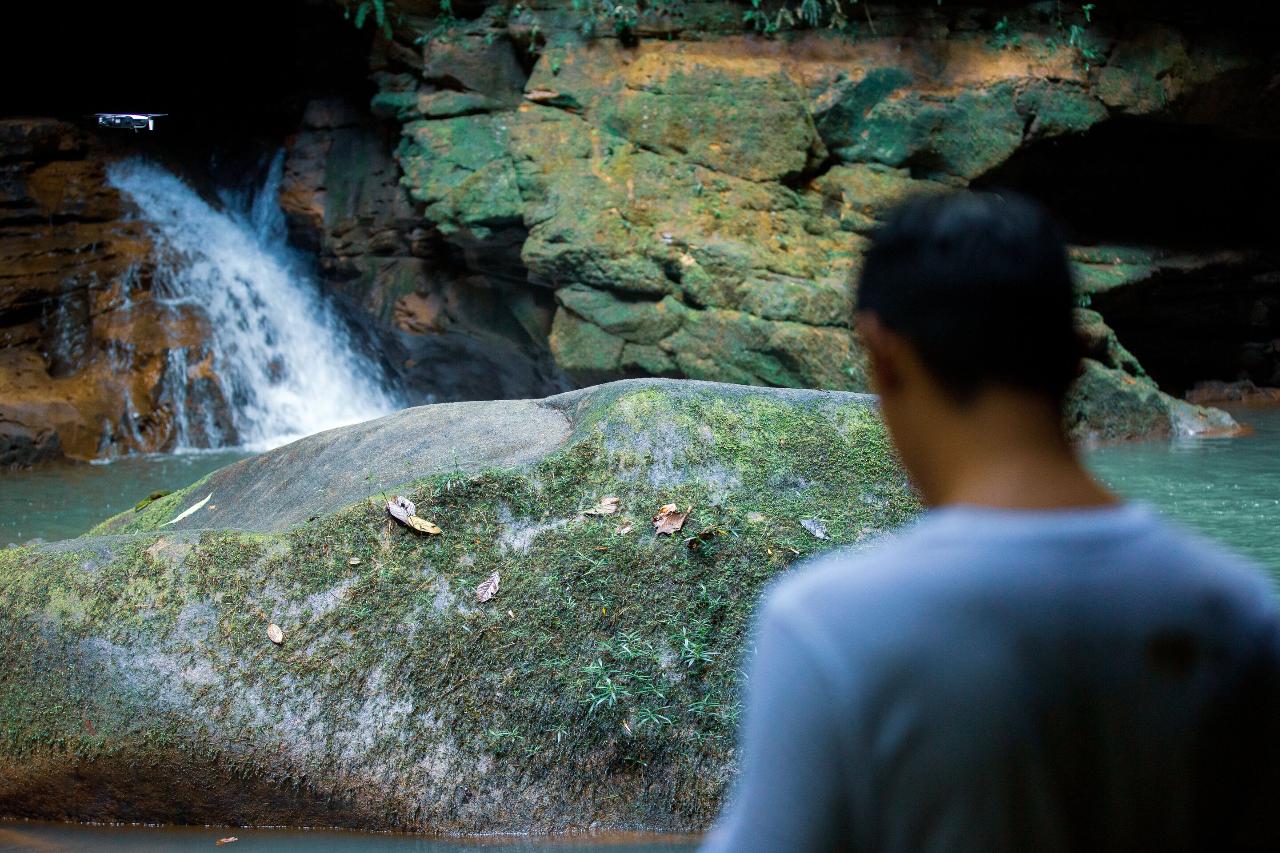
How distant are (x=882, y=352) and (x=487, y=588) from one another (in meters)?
2.61

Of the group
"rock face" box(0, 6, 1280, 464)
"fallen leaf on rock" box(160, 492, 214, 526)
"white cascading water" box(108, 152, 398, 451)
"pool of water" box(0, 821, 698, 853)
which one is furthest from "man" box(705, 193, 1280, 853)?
"white cascading water" box(108, 152, 398, 451)

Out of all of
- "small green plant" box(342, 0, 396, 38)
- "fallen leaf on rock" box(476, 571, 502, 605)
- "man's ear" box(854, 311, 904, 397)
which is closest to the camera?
"man's ear" box(854, 311, 904, 397)

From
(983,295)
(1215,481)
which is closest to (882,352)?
(983,295)

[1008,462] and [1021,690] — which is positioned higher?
[1008,462]

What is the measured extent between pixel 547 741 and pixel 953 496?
252cm

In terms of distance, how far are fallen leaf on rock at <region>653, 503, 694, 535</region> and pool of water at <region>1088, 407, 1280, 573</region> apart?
10.1 feet

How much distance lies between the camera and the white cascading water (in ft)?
40.9

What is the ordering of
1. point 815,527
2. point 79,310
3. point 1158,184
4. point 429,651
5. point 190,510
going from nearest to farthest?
1. point 429,651
2. point 815,527
3. point 190,510
4. point 79,310
5. point 1158,184

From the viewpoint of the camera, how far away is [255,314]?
1304 centimetres

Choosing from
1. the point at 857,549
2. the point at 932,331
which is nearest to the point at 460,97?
the point at 857,549

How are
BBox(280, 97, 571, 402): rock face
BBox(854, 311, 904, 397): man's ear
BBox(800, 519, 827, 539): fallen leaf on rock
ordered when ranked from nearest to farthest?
1. BBox(854, 311, 904, 397): man's ear
2. BBox(800, 519, 827, 539): fallen leaf on rock
3. BBox(280, 97, 571, 402): rock face

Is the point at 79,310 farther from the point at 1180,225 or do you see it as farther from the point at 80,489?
the point at 1180,225

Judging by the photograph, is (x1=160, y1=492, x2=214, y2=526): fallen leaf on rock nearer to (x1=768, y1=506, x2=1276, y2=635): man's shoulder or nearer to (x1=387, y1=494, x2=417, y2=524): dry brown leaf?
(x1=387, y1=494, x2=417, y2=524): dry brown leaf

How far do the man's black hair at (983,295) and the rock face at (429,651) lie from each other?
250 cm
